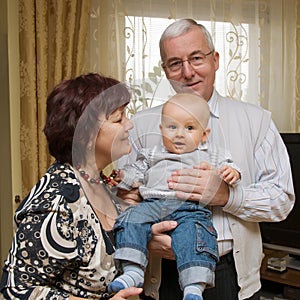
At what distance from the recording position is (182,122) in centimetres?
123

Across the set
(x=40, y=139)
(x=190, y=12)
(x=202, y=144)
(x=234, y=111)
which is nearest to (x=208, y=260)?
(x=202, y=144)

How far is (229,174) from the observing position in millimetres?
1256

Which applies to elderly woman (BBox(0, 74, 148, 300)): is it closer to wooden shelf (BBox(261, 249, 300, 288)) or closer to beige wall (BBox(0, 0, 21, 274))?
beige wall (BBox(0, 0, 21, 274))

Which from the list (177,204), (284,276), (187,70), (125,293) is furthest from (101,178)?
(284,276)

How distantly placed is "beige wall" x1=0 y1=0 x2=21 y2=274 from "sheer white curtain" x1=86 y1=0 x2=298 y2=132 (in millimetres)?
445

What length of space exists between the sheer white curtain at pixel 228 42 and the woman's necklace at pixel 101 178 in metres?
1.10

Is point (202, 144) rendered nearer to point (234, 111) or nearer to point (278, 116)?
point (234, 111)

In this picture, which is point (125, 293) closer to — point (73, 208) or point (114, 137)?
point (73, 208)

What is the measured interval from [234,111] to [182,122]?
1.00ft

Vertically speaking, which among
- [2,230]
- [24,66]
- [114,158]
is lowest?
[2,230]

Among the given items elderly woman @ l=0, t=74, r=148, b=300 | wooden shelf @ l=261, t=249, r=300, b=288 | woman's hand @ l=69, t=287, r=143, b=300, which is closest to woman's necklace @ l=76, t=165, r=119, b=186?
elderly woman @ l=0, t=74, r=148, b=300

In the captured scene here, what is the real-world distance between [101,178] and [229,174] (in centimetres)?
35

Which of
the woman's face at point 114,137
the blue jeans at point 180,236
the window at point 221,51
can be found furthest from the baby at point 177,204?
the window at point 221,51

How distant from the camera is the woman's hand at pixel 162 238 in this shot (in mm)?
1250
